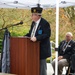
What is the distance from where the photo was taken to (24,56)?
178 inches

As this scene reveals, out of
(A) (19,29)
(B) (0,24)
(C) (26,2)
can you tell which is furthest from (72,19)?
(C) (26,2)

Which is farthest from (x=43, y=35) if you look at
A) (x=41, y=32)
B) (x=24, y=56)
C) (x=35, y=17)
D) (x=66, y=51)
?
(x=66, y=51)

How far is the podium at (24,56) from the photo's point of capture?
4.52 meters

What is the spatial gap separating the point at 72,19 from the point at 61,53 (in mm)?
8286

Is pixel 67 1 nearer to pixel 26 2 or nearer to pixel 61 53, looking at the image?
pixel 26 2

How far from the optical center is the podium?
178 inches

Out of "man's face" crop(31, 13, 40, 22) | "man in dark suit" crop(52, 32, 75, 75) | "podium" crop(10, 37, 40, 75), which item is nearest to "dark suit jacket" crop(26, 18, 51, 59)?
"man's face" crop(31, 13, 40, 22)

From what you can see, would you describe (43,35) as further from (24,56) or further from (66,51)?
(66,51)

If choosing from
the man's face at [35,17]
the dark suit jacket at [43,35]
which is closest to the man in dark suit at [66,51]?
the dark suit jacket at [43,35]

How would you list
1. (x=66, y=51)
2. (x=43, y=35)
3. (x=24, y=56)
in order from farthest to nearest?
(x=66, y=51)
(x=43, y=35)
(x=24, y=56)

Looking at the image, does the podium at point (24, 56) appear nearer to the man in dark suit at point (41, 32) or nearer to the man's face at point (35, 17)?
the man in dark suit at point (41, 32)

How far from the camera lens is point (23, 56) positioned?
4.54 metres

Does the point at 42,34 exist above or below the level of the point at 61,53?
above

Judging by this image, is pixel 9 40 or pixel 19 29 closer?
pixel 9 40
